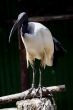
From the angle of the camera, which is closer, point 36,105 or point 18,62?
point 36,105

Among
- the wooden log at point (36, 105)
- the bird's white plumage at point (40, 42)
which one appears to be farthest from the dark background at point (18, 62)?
the wooden log at point (36, 105)

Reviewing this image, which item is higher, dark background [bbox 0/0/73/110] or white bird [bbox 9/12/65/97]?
white bird [bbox 9/12/65/97]

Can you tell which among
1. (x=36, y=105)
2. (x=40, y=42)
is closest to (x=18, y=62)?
(x=40, y=42)

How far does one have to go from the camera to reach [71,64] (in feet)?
32.3

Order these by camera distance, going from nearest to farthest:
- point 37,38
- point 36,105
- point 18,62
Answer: point 36,105 < point 37,38 < point 18,62

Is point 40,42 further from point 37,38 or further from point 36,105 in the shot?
point 36,105

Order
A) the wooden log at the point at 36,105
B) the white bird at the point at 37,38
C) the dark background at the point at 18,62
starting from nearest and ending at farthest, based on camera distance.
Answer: the wooden log at the point at 36,105
the white bird at the point at 37,38
the dark background at the point at 18,62

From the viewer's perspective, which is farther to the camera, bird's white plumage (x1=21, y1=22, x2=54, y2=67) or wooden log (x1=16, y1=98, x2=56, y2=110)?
bird's white plumage (x1=21, y1=22, x2=54, y2=67)

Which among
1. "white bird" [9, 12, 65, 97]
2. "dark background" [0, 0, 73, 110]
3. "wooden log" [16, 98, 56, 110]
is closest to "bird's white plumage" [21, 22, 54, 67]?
"white bird" [9, 12, 65, 97]

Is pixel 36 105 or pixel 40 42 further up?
pixel 40 42

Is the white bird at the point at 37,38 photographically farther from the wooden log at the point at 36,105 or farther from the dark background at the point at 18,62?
the dark background at the point at 18,62

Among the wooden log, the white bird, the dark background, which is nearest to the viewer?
the wooden log

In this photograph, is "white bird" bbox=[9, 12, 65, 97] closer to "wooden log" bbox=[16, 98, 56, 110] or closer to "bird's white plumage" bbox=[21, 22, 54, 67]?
"bird's white plumage" bbox=[21, 22, 54, 67]

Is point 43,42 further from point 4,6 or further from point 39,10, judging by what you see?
point 4,6
